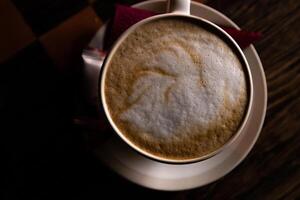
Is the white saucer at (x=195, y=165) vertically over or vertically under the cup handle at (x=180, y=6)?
under

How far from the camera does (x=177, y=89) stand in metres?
0.55

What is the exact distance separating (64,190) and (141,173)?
20 cm

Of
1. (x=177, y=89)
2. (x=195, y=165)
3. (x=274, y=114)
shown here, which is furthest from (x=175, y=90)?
(x=274, y=114)

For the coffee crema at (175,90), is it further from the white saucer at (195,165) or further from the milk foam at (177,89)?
the white saucer at (195,165)

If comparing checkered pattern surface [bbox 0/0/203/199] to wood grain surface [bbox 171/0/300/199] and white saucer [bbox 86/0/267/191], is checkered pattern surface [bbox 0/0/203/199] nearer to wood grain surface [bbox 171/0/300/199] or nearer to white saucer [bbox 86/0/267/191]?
white saucer [bbox 86/0/267/191]

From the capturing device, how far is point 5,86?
78 cm

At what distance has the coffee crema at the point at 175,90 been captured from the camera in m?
0.55

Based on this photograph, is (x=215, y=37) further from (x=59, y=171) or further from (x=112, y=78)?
(x=59, y=171)

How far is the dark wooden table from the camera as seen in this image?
0.78 metres

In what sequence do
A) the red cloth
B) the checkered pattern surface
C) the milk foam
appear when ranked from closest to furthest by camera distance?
the milk foam < the red cloth < the checkered pattern surface

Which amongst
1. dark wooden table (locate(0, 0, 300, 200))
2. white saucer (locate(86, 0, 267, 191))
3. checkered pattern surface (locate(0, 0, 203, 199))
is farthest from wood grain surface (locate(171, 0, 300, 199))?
checkered pattern surface (locate(0, 0, 203, 199))

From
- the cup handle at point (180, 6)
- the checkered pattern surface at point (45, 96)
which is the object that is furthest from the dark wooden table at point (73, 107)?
the cup handle at point (180, 6)

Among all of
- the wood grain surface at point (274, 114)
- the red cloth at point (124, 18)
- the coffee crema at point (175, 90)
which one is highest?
the red cloth at point (124, 18)

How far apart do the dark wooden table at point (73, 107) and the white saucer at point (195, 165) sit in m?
0.11
